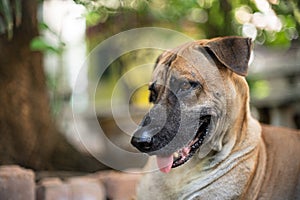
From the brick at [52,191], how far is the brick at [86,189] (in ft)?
0.13

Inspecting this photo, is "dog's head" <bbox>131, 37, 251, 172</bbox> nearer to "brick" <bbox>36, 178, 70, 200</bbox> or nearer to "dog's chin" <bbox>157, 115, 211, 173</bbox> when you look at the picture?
"dog's chin" <bbox>157, 115, 211, 173</bbox>

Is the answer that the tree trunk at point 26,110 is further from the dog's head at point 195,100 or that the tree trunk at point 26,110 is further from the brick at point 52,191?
the dog's head at point 195,100

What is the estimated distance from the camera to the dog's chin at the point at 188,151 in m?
2.30

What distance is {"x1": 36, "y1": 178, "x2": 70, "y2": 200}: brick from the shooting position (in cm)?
283

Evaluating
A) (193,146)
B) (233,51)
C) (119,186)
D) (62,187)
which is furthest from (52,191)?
(233,51)

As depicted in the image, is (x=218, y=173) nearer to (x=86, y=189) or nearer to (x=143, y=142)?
(x=143, y=142)

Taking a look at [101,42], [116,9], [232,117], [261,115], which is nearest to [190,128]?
[232,117]

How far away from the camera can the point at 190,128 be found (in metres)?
2.29

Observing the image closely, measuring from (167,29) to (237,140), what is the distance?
1405 mm

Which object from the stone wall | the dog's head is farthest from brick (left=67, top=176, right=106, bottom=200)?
the dog's head

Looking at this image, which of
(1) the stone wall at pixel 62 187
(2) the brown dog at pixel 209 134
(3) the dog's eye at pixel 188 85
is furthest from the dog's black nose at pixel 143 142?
(1) the stone wall at pixel 62 187

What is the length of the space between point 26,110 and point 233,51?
5.56 feet

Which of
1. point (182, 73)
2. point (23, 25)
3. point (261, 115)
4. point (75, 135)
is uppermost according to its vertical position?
point (182, 73)

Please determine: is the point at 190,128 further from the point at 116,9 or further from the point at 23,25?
the point at 23,25
